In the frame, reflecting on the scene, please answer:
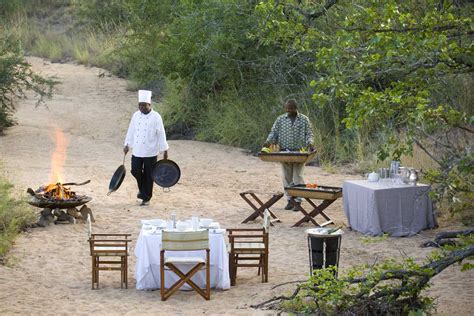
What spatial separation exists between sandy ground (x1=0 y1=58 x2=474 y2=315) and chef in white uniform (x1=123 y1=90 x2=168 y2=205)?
654 millimetres

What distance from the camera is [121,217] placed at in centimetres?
1570

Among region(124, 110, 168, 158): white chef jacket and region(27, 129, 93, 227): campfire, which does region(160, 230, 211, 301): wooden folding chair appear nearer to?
region(27, 129, 93, 227): campfire

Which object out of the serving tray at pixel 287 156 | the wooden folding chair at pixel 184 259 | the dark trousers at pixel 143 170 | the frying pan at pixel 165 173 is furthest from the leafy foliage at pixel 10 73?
the wooden folding chair at pixel 184 259

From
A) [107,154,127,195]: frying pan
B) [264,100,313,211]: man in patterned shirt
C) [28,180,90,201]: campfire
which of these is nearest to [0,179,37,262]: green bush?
[28,180,90,201]: campfire

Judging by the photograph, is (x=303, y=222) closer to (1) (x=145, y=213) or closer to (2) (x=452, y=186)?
(1) (x=145, y=213)

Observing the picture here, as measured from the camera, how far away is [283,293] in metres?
11.0

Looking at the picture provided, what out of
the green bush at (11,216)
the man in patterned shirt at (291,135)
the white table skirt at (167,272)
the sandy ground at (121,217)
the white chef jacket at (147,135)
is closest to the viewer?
the sandy ground at (121,217)

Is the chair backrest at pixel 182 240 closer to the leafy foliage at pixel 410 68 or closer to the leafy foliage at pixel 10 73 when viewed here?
the leafy foliage at pixel 410 68

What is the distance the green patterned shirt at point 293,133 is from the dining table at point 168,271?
4667 millimetres

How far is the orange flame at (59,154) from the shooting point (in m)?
19.4

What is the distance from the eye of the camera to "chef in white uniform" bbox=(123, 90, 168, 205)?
642 inches

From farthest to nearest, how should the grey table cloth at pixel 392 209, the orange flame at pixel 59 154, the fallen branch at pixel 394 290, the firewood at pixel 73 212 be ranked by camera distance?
the orange flame at pixel 59 154 → the firewood at pixel 73 212 → the grey table cloth at pixel 392 209 → the fallen branch at pixel 394 290

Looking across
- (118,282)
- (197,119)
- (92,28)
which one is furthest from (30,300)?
(92,28)

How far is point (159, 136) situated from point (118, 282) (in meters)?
4.74
